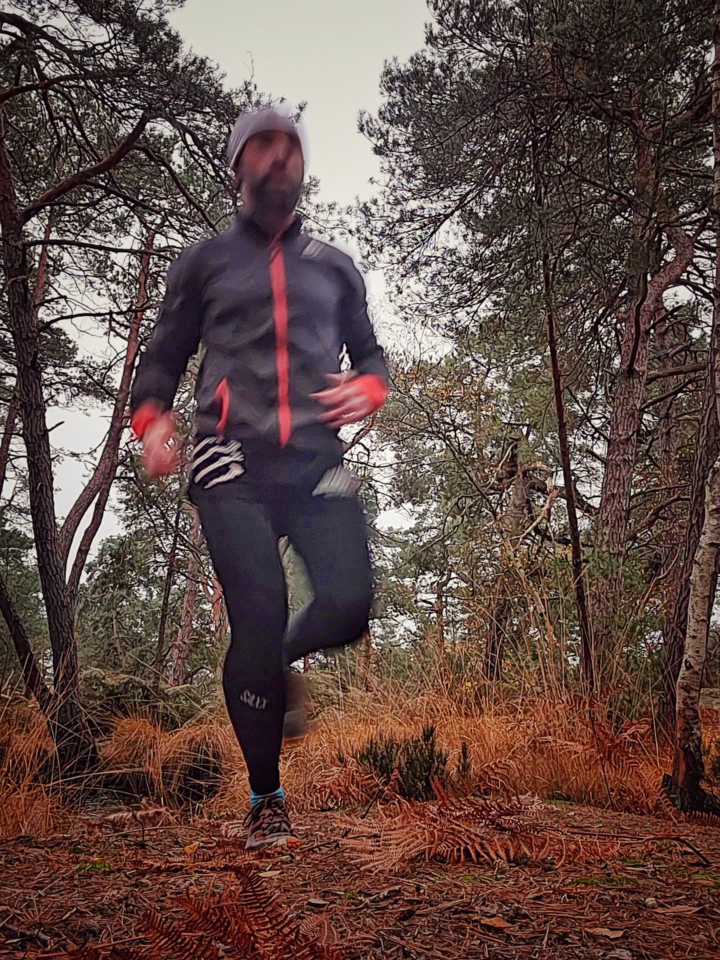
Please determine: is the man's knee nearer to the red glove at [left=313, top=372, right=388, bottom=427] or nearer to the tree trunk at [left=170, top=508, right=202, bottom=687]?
the red glove at [left=313, top=372, right=388, bottom=427]

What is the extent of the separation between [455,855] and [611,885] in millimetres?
364

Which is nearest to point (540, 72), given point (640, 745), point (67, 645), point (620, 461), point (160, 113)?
point (160, 113)

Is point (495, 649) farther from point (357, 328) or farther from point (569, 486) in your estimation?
point (357, 328)

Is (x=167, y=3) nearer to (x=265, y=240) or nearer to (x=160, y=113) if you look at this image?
(x=160, y=113)

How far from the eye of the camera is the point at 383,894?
5.01ft

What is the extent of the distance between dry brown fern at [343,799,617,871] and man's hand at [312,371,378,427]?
0.94 meters

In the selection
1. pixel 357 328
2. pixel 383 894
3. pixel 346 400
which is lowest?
pixel 383 894

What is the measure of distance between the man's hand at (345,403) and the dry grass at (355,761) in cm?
138

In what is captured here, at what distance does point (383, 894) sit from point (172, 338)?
137 centimetres

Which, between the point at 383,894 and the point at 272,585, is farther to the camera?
the point at 272,585

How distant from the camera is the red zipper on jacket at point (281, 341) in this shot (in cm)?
182

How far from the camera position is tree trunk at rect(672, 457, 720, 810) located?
2617mm

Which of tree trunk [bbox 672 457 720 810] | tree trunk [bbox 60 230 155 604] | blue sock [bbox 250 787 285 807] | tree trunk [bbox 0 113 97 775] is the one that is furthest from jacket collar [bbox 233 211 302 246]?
tree trunk [bbox 60 230 155 604]

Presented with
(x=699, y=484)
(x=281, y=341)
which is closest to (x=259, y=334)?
(x=281, y=341)
